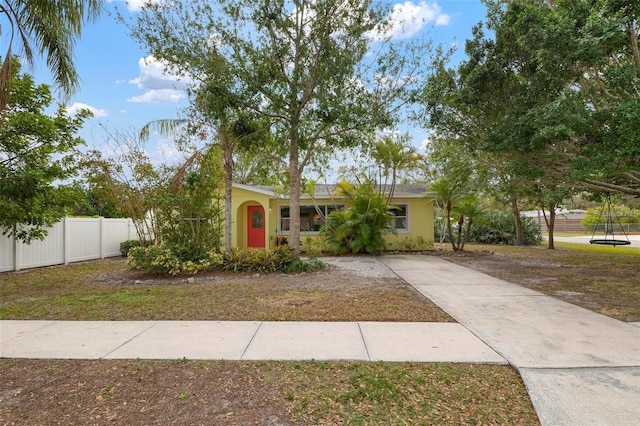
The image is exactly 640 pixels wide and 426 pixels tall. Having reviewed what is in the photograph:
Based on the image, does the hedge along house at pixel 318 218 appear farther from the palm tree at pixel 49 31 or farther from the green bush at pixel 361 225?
the palm tree at pixel 49 31

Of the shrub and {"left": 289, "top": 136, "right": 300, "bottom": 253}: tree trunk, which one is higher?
{"left": 289, "top": 136, "right": 300, "bottom": 253}: tree trunk

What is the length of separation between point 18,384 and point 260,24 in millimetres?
9408

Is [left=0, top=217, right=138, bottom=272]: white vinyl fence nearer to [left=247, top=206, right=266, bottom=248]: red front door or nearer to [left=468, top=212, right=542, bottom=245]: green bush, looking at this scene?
[left=247, top=206, right=266, bottom=248]: red front door

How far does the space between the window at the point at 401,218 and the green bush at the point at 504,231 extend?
7.99 meters

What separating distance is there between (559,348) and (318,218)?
12.6 meters

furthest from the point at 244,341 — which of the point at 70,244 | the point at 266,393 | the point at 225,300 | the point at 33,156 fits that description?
the point at 70,244

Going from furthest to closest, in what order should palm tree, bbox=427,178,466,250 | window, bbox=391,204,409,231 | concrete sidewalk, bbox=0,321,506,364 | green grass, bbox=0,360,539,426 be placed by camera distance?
window, bbox=391,204,409,231
palm tree, bbox=427,178,466,250
concrete sidewalk, bbox=0,321,506,364
green grass, bbox=0,360,539,426

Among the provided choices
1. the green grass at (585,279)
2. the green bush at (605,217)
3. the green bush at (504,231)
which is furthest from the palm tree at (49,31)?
the green bush at (605,217)

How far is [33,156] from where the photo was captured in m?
8.95

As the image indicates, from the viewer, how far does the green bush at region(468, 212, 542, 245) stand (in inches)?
861

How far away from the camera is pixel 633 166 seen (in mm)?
7289

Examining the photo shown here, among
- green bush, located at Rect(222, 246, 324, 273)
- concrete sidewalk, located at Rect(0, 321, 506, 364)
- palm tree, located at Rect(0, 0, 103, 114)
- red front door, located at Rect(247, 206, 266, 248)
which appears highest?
palm tree, located at Rect(0, 0, 103, 114)

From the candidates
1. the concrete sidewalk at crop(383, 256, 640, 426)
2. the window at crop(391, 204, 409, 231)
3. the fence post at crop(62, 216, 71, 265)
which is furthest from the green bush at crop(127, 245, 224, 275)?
the window at crop(391, 204, 409, 231)

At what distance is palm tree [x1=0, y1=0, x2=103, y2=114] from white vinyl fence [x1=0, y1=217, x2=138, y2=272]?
5578 mm
